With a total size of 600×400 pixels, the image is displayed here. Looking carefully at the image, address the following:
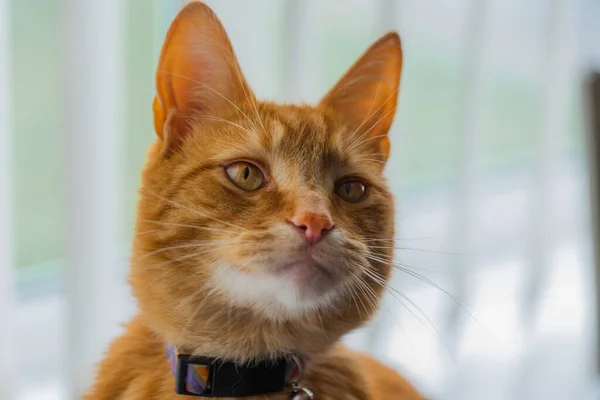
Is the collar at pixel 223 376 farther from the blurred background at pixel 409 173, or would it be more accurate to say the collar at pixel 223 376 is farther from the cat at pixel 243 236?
the blurred background at pixel 409 173

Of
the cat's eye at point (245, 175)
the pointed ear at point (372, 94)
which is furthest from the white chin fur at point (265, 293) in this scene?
the pointed ear at point (372, 94)

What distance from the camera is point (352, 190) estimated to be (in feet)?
2.90

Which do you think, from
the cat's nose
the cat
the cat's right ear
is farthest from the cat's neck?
the cat's right ear

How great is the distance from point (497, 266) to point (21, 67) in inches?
63.1

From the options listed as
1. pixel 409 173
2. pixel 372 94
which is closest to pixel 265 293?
pixel 372 94

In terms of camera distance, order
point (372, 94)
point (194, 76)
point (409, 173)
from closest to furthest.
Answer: point (194, 76) → point (372, 94) → point (409, 173)

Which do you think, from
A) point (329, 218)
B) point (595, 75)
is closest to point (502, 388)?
point (595, 75)

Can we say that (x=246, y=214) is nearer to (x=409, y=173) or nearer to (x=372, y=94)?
(x=372, y=94)

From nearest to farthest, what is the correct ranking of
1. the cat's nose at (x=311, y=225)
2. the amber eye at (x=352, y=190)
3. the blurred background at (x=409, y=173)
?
the cat's nose at (x=311, y=225) → the amber eye at (x=352, y=190) → the blurred background at (x=409, y=173)

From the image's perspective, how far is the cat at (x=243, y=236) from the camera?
0.73 metres

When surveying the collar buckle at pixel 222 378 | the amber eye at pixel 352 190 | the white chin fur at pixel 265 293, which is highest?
the amber eye at pixel 352 190

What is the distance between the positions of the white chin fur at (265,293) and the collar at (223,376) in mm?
80

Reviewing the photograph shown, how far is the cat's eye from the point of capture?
792mm

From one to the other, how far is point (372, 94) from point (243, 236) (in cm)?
35
